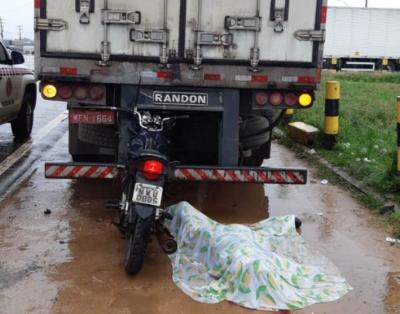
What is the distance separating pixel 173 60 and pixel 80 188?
2.29 metres

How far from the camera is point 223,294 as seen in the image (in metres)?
4.27

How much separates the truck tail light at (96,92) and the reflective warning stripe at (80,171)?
73 cm

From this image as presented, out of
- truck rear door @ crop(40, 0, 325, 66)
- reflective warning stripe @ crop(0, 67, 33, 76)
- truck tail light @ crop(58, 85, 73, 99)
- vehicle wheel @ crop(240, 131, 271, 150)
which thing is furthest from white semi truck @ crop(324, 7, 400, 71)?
truck tail light @ crop(58, 85, 73, 99)

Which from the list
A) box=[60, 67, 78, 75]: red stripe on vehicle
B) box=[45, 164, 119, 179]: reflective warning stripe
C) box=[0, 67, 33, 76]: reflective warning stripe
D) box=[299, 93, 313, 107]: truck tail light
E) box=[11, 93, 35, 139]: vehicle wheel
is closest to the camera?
box=[45, 164, 119, 179]: reflective warning stripe

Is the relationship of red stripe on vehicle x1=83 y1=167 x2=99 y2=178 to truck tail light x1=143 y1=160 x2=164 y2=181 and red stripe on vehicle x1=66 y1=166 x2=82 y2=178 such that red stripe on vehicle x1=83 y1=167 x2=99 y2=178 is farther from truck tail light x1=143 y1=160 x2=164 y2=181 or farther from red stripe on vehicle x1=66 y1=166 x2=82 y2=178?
truck tail light x1=143 y1=160 x2=164 y2=181

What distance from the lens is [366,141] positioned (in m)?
9.87

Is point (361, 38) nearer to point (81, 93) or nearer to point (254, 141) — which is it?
point (254, 141)

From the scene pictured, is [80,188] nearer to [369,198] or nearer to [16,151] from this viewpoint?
[16,151]

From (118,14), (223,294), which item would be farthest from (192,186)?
(223,294)

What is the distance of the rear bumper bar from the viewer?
17.8 feet

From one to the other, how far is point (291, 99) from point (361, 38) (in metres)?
34.6

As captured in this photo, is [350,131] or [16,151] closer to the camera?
[16,151]

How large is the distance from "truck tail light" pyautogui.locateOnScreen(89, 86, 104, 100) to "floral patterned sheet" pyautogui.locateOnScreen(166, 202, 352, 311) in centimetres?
132

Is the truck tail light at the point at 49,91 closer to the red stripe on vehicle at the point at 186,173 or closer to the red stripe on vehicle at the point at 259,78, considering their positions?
the red stripe on vehicle at the point at 186,173
